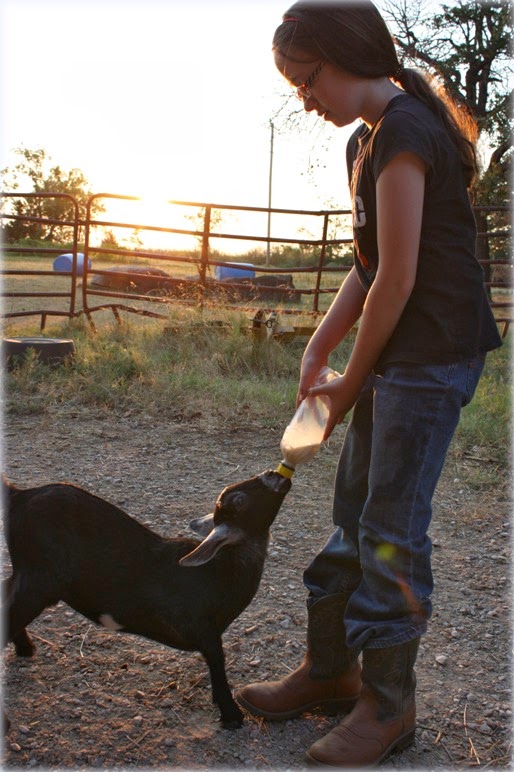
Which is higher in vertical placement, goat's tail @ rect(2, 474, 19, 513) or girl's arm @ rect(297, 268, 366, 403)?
girl's arm @ rect(297, 268, 366, 403)

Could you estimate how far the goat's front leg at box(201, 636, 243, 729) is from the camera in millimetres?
2311

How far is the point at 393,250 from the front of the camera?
6.21 ft

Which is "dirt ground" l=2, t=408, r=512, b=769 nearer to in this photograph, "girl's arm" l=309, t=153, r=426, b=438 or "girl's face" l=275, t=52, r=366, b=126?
"girl's arm" l=309, t=153, r=426, b=438

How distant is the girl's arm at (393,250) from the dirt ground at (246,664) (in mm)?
1210

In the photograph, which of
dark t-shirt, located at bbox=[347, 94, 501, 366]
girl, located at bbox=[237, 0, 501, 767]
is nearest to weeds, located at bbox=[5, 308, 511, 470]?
girl, located at bbox=[237, 0, 501, 767]

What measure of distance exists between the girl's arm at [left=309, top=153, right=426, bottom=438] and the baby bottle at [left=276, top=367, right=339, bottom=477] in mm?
391

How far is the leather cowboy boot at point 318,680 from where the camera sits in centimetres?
238

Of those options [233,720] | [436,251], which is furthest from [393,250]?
[233,720]

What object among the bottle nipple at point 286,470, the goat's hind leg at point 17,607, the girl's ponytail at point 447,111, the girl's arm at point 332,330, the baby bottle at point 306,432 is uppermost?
the girl's ponytail at point 447,111

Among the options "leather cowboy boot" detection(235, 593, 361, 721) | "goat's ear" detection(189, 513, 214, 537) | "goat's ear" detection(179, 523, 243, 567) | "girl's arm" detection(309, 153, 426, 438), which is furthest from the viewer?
"goat's ear" detection(189, 513, 214, 537)

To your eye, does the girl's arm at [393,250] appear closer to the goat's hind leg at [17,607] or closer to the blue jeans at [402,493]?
the blue jeans at [402,493]

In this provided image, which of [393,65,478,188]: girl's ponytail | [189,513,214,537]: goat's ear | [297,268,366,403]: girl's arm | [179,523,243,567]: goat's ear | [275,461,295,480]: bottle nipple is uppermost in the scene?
[393,65,478,188]: girl's ponytail

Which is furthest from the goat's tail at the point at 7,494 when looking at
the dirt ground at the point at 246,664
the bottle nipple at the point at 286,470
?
the bottle nipple at the point at 286,470

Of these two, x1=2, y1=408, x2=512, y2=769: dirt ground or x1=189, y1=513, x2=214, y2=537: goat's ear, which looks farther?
x1=189, y1=513, x2=214, y2=537: goat's ear
